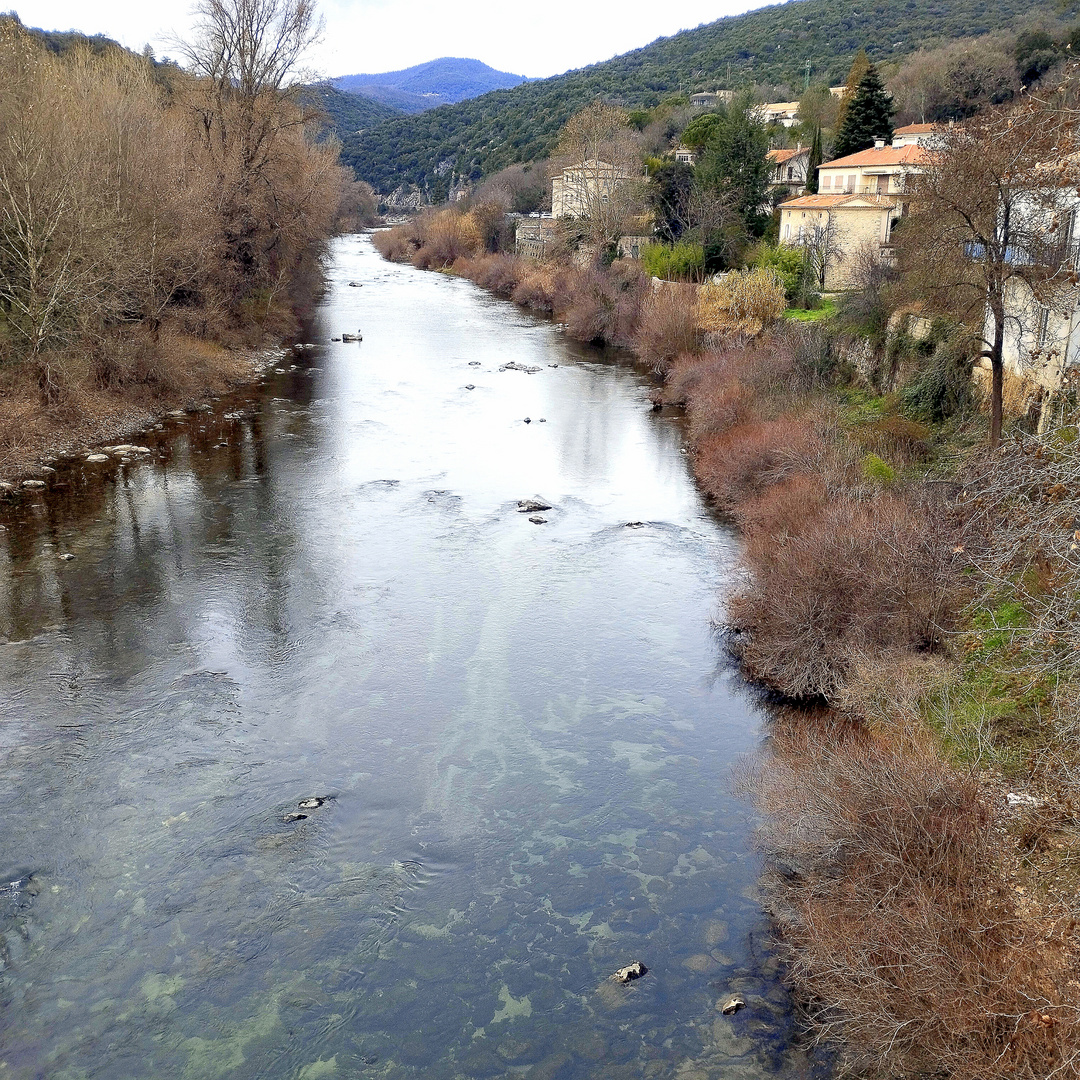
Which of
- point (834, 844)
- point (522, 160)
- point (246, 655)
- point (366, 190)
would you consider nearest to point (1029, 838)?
point (834, 844)

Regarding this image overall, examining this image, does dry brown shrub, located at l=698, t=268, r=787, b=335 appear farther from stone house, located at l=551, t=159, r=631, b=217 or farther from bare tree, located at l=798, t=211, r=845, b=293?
stone house, located at l=551, t=159, r=631, b=217

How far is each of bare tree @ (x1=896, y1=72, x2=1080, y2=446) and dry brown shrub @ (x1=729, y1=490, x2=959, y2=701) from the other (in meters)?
3.97

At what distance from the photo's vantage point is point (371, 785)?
400 inches

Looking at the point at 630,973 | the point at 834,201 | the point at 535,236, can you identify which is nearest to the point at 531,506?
the point at 630,973

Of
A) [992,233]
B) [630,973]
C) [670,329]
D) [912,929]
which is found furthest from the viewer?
[670,329]

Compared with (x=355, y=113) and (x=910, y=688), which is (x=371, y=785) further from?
(x=355, y=113)

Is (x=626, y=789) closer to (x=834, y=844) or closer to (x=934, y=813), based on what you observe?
(x=834, y=844)

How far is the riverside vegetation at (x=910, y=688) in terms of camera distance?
6.69m

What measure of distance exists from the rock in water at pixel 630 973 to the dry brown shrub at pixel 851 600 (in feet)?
15.0

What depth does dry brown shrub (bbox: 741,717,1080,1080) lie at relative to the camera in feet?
20.8

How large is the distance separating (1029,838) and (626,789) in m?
3.83

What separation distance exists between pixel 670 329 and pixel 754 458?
11.8m

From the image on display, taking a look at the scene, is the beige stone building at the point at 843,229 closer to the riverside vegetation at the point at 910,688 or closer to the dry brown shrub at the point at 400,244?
the riverside vegetation at the point at 910,688

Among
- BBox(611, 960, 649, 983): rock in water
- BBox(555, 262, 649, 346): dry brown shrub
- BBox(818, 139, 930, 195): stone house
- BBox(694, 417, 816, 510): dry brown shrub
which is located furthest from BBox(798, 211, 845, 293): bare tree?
BBox(611, 960, 649, 983): rock in water
